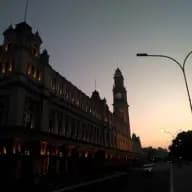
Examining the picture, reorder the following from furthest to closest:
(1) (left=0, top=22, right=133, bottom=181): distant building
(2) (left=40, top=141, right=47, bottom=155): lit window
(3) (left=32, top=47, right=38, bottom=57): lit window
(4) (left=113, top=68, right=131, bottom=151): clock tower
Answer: (4) (left=113, top=68, right=131, bottom=151): clock tower → (3) (left=32, top=47, right=38, bottom=57): lit window → (2) (left=40, top=141, right=47, bottom=155): lit window → (1) (left=0, top=22, right=133, bottom=181): distant building

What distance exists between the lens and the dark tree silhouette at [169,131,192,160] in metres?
101

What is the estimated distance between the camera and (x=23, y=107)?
129 feet

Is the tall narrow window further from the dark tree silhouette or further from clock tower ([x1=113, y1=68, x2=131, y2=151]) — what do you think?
the dark tree silhouette

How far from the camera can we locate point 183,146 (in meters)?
107

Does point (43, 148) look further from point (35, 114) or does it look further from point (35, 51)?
point (35, 51)

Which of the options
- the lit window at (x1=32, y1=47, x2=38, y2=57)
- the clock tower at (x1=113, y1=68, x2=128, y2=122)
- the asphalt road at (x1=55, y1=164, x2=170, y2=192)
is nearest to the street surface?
the asphalt road at (x1=55, y1=164, x2=170, y2=192)

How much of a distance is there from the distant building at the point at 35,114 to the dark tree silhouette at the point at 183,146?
53.7 m

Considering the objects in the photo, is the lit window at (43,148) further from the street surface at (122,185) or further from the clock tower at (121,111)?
the clock tower at (121,111)

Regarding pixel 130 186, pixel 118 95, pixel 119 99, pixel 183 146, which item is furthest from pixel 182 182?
pixel 118 95

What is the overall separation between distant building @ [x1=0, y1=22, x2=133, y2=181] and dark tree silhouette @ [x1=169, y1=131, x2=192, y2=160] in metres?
53.7

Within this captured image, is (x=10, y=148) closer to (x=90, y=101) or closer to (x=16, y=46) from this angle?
(x=16, y=46)

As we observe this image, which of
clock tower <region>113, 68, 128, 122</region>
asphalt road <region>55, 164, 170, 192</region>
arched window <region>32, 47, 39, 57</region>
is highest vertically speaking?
clock tower <region>113, 68, 128, 122</region>

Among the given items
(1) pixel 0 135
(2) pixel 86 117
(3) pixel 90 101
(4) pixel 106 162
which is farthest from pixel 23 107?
(4) pixel 106 162

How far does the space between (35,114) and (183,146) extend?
8191 centimetres
